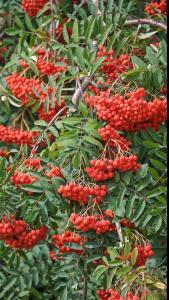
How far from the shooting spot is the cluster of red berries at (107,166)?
309 centimetres

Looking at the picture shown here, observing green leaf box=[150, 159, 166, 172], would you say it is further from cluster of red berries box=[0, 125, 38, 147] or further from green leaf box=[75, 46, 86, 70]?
cluster of red berries box=[0, 125, 38, 147]

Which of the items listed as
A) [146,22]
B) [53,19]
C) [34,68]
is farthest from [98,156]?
[53,19]

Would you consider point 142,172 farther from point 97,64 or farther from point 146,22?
point 146,22

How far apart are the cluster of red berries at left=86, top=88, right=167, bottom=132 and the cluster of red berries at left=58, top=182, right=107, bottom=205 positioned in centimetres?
26

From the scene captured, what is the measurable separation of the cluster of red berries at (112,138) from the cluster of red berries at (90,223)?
0.29 meters

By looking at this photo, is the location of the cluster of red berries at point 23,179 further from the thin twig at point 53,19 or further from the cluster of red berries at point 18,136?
the thin twig at point 53,19

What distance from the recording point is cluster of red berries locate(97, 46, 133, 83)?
3.35 meters

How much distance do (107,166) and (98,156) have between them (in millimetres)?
112

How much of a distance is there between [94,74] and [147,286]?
0.96 m

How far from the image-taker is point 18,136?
12.6 ft

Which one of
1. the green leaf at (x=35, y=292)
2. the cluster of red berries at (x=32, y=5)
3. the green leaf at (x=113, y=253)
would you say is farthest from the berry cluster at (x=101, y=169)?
the green leaf at (x=35, y=292)

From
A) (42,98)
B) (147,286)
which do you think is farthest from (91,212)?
(42,98)

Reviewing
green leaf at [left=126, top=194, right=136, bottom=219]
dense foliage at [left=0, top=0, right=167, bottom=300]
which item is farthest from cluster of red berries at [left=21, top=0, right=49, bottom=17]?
green leaf at [left=126, top=194, right=136, bottom=219]

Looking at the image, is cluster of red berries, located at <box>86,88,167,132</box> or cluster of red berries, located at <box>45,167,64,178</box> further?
cluster of red berries, located at <box>45,167,64,178</box>
